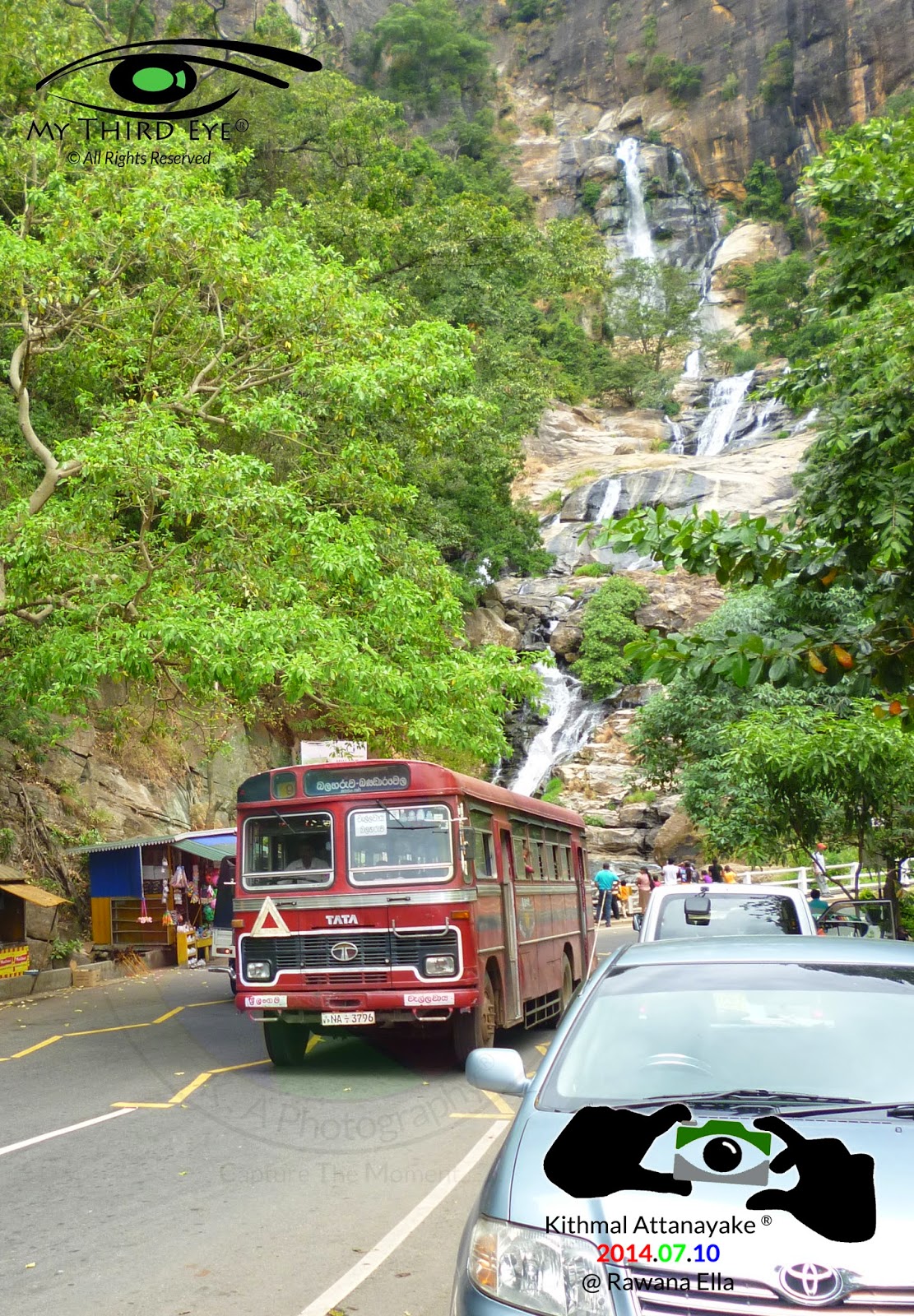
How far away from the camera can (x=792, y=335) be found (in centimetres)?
6912

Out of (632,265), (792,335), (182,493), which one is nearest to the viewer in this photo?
(182,493)

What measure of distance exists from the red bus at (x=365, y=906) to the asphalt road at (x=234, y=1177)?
662mm

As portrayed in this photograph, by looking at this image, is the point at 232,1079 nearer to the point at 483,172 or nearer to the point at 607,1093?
the point at 607,1093

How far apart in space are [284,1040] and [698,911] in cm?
435

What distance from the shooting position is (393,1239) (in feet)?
19.0

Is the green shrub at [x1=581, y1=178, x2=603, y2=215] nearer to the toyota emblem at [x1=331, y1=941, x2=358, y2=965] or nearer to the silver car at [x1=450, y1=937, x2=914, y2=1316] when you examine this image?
the toyota emblem at [x1=331, y1=941, x2=358, y2=965]

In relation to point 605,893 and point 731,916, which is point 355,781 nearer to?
point 731,916

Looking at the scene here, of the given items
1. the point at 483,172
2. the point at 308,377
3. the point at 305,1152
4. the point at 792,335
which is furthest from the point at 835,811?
the point at 483,172

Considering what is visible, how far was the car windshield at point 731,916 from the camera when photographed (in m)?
10.4

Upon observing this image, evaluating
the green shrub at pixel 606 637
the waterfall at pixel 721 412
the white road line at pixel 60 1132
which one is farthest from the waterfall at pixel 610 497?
the white road line at pixel 60 1132

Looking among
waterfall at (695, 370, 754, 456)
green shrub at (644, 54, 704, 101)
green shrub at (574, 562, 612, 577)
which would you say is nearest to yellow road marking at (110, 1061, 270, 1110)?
green shrub at (574, 562, 612, 577)

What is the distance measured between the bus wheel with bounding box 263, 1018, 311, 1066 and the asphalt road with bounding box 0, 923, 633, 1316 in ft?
0.67

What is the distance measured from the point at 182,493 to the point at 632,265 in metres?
69.5

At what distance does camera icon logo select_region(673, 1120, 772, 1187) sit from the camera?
3.18 meters
